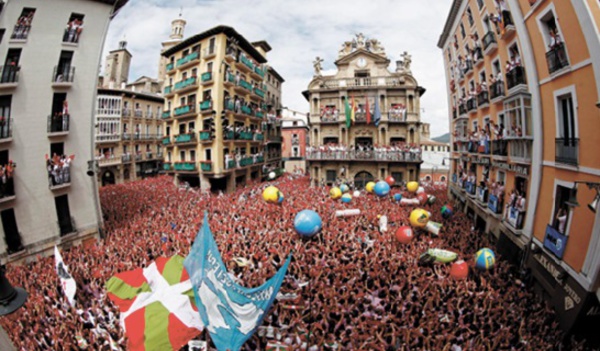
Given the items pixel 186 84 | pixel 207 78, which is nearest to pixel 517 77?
pixel 207 78

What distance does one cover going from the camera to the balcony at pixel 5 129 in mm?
9625

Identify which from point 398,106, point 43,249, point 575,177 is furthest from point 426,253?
point 398,106

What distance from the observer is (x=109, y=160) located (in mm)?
31547

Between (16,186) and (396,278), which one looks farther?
(16,186)

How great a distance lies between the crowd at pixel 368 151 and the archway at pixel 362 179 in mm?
1809

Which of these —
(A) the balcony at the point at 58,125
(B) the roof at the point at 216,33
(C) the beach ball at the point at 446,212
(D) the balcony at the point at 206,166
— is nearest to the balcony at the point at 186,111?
(D) the balcony at the point at 206,166

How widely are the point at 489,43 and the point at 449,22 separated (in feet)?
27.4

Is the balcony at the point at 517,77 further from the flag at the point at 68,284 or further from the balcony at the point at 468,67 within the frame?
the flag at the point at 68,284

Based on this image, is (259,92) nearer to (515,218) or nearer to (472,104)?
(472,104)

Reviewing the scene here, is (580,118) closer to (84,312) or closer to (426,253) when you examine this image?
(426,253)

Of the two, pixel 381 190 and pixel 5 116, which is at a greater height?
pixel 5 116

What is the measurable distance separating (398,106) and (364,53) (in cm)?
606

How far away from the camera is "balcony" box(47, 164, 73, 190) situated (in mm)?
11664

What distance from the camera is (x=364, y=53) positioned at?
86.9ft
